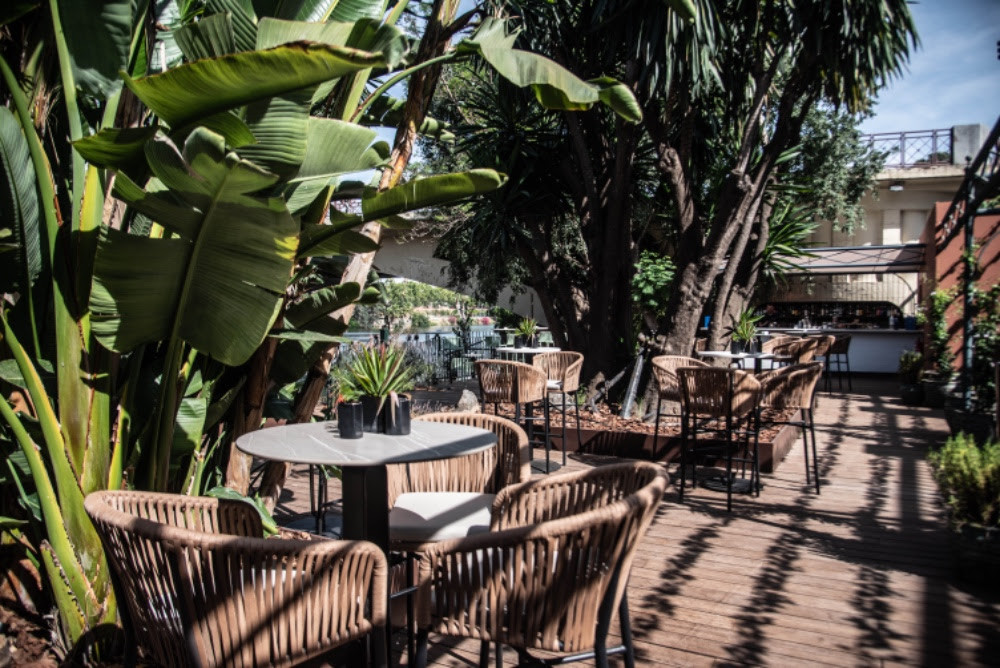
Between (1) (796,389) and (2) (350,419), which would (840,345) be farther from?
(2) (350,419)

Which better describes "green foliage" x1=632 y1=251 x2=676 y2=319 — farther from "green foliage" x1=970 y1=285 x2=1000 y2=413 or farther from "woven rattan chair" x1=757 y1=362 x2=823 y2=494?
"woven rattan chair" x1=757 y1=362 x2=823 y2=494

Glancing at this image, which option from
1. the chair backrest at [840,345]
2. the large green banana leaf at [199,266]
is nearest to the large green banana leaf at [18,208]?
the large green banana leaf at [199,266]

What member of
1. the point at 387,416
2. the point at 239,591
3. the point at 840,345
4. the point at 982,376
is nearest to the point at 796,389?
the point at 982,376

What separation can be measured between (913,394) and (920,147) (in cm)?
1165

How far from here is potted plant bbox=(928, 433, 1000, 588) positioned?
343 centimetres

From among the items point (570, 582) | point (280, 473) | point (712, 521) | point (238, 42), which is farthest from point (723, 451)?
point (238, 42)

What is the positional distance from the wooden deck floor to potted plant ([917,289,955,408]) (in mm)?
4246

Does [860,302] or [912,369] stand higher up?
[860,302]

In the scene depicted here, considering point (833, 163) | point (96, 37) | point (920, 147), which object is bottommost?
point (96, 37)

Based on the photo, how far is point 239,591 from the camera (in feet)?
5.33

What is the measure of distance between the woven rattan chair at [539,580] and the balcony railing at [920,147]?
19.6 meters

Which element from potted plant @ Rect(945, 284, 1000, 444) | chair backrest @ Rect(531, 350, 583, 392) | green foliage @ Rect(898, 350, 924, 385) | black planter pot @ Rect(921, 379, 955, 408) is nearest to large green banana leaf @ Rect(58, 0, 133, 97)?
chair backrest @ Rect(531, 350, 583, 392)

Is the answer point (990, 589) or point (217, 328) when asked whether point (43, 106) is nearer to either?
point (217, 328)

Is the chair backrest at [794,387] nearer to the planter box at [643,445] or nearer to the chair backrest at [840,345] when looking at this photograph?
the planter box at [643,445]
